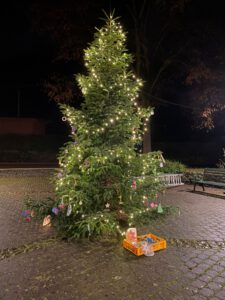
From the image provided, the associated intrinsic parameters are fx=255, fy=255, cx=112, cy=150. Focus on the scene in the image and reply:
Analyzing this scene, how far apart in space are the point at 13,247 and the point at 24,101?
28.9 metres

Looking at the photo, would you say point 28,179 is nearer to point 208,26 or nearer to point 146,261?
point 146,261

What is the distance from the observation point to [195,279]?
12.2 feet

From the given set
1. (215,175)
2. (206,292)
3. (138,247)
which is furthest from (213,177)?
(206,292)

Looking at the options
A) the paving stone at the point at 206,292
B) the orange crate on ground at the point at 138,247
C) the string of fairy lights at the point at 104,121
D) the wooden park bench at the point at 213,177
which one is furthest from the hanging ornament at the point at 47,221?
the wooden park bench at the point at 213,177

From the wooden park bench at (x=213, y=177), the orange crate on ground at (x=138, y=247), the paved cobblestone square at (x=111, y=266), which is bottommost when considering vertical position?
the paved cobblestone square at (x=111, y=266)

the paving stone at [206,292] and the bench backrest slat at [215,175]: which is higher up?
the bench backrest slat at [215,175]

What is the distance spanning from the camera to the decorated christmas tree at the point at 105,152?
5.45 metres

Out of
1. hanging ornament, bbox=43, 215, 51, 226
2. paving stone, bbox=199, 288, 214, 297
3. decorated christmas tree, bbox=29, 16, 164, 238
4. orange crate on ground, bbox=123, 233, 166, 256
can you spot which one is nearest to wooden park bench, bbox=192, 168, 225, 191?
decorated christmas tree, bbox=29, 16, 164, 238

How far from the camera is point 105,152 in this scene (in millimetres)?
5414

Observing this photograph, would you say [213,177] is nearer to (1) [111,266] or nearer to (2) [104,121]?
(2) [104,121]

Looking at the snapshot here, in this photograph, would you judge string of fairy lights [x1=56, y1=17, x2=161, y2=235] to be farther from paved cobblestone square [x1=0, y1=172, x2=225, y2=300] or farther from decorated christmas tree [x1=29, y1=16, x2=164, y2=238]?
paved cobblestone square [x1=0, y1=172, x2=225, y2=300]

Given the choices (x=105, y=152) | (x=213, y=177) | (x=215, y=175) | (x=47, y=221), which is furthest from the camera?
(x=213, y=177)

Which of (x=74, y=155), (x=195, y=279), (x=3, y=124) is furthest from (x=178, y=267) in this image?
(x=3, y=124)

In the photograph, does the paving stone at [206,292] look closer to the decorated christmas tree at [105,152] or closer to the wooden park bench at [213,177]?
the decorated christmas tree at [105,152]
